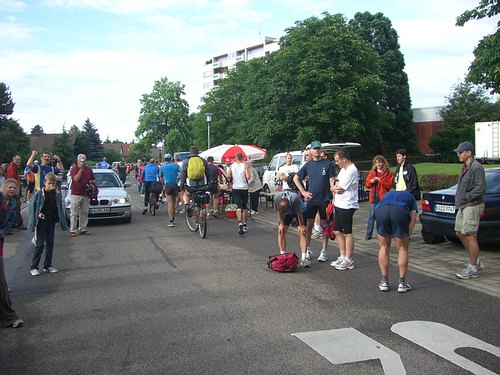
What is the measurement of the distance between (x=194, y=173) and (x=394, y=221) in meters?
6.30

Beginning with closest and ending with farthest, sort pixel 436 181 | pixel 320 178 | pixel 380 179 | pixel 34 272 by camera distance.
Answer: pixel 34 272 → pixel 320 178 → pixel 380 179 → pixel 436 181

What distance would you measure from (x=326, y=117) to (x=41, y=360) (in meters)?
26.8

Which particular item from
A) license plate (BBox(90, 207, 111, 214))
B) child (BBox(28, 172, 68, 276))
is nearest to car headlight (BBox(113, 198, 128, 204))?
license plate (BBox(90, 207, 111, 214))

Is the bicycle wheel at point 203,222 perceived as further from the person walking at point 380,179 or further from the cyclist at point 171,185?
the person walking at point 380,179

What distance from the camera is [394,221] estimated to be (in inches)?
245

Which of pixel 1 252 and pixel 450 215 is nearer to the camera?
pixel 1 252

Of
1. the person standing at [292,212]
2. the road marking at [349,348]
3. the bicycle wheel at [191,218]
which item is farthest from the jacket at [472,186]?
the bicycle wheel at [191,218]

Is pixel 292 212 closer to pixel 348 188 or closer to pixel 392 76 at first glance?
pixel 348 188

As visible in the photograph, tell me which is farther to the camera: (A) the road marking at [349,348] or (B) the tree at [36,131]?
(B) the tree at [36,131]

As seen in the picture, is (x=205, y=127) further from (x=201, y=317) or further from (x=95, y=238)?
(x=201, y=317)

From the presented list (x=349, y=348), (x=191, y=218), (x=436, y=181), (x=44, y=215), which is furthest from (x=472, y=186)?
(x=436, y=181)

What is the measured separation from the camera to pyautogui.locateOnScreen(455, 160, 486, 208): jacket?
22.6ft

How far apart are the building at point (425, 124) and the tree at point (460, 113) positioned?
146 inches

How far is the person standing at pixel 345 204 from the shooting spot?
757 cm
